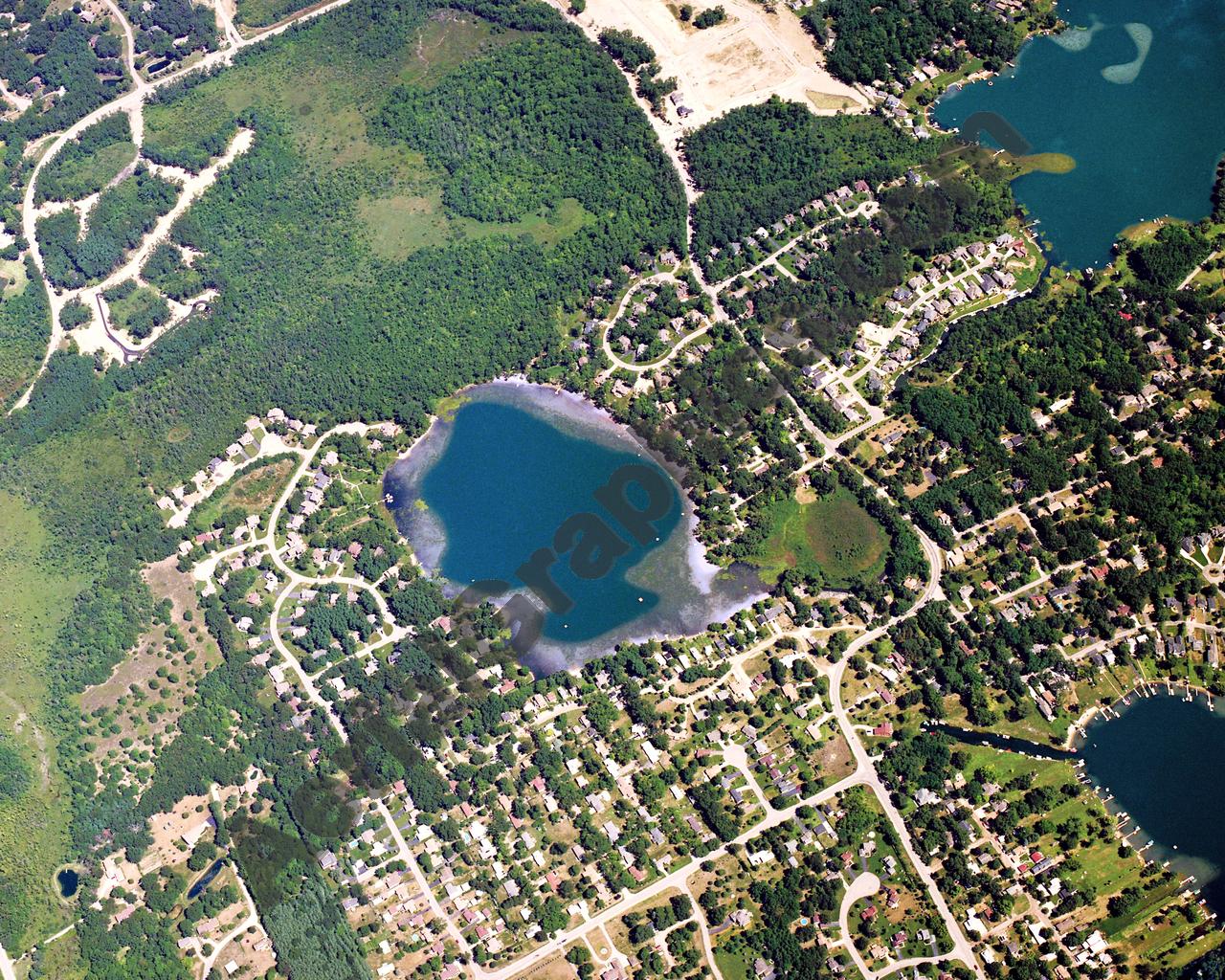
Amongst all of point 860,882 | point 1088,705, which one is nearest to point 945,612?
point 1088,705

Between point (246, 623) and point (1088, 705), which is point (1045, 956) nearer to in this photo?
point (1088, 705)

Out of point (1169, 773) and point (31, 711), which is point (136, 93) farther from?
point (1169, 773)

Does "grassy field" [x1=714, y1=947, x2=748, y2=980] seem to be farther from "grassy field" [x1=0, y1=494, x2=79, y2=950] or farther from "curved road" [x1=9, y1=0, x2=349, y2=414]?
"curved road" [x1=9, y1=0, x2=349, y2=414]

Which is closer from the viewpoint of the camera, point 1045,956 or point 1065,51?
point 1045,956

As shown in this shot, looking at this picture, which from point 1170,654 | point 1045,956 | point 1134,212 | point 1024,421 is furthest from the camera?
point 1134,212

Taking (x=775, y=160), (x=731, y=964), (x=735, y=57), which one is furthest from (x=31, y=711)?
(x=735, y=57)

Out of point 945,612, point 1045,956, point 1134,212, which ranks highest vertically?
point 1134,212

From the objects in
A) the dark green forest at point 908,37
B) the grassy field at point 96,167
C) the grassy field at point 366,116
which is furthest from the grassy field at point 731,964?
the grassy field at point 96,167

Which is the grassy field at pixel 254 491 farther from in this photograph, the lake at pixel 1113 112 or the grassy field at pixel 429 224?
the lake at pixel 1113 112
